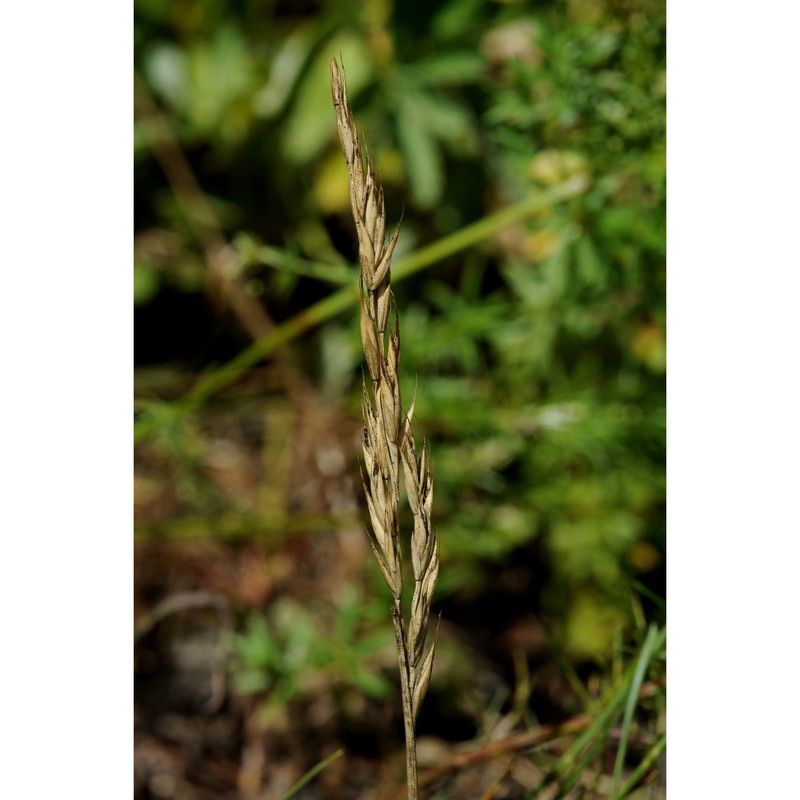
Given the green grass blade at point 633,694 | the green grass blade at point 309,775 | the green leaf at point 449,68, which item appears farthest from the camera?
the green leaf at point 449,68

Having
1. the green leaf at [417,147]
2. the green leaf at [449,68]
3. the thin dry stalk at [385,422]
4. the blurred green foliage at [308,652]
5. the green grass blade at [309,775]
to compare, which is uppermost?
the green leaf at [449,68]

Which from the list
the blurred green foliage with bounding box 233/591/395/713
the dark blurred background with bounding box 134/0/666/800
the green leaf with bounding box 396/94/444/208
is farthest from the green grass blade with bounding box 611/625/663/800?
the green leaf with bounding box 396/94/444/208

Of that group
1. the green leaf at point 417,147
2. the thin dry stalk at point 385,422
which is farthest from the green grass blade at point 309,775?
the green leaf at point 417,147

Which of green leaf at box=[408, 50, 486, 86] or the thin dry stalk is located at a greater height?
green leaf at box=[408, 50, 486, 86]

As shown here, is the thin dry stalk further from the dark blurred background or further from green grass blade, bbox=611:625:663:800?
the dark blurred background

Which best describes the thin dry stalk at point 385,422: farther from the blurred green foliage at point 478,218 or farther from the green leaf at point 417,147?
the green leaf at point 417,147

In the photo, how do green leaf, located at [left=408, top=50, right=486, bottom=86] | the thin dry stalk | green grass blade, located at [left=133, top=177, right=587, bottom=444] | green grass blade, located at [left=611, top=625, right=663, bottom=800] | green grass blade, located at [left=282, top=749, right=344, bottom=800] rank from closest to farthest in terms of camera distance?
the thin dry stalk < green grass blade, located at [left=282, top=749, right=344, bottom=800] < green grass blade, located at [left=611, top=625, right=663, bottom=800] < green grass blade, located at [left=133, top=177, right=587, bottom=444] < green leaf, located at [left=408, top=50, right=486, bottom=86]

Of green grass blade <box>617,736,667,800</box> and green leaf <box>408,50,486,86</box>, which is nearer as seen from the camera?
green grass blade <box>617,736,667,800</box>

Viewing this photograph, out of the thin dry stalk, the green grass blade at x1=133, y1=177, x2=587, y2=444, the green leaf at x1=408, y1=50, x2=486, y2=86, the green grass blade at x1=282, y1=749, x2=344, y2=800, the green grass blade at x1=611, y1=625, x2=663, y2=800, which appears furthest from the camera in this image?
the green leaf at x1=408, y1=50, x2=486, y2=86
